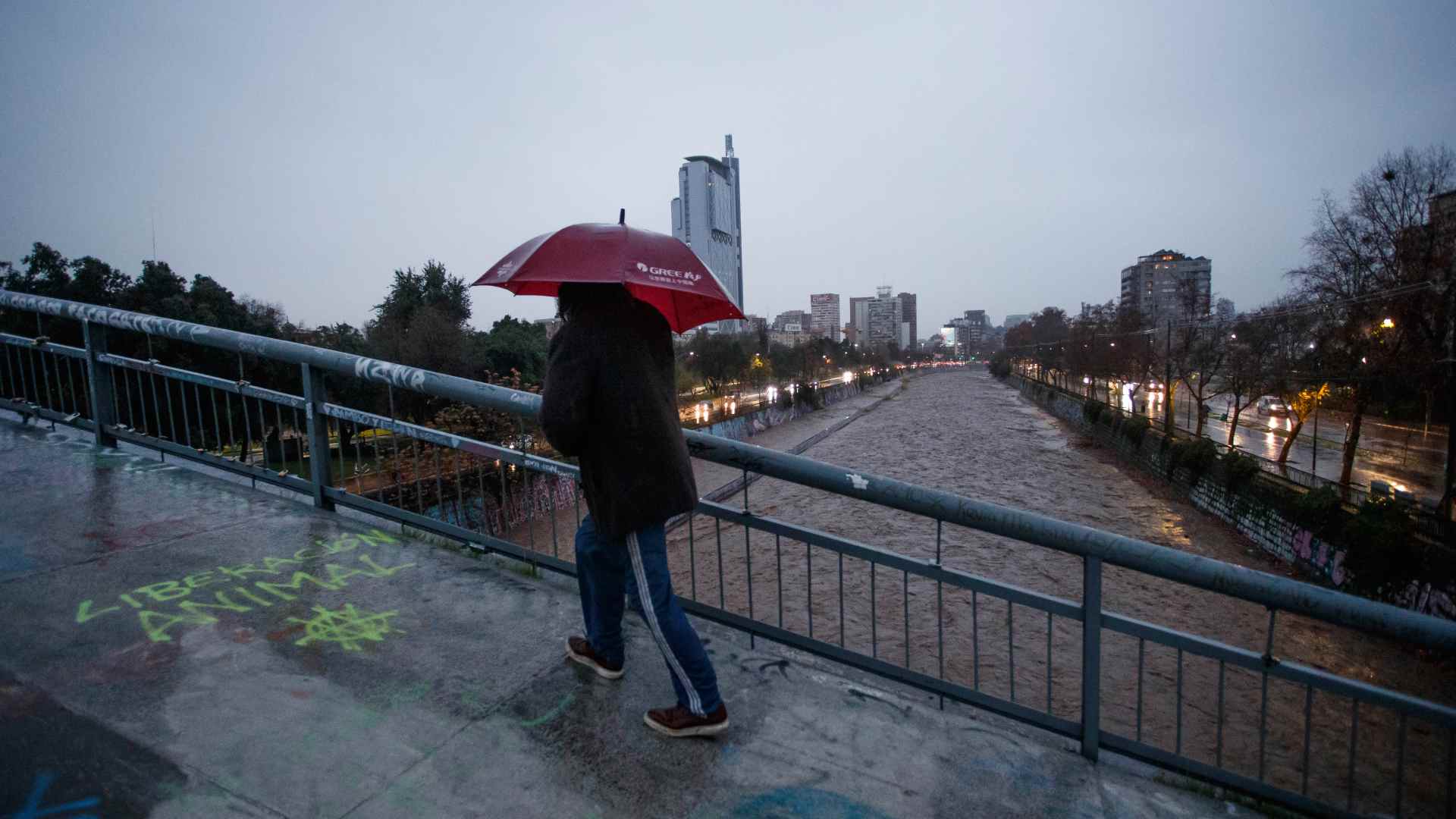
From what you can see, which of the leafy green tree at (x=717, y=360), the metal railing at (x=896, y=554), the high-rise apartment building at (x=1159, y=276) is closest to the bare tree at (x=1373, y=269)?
the metal railing at (x=896, y=554)

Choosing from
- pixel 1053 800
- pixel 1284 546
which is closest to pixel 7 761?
pixel 1053 800

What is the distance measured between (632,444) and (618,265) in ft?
1.91

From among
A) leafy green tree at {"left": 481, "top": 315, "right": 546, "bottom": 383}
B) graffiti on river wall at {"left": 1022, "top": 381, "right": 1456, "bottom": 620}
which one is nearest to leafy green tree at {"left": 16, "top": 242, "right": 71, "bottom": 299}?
leafy green tree at {"left": 481, "top": 315, "right": 546, "bottom": 383}

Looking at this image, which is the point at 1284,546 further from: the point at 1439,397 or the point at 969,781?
the point at 969,781

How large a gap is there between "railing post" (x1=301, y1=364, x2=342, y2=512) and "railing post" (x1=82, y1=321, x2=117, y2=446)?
2.18 metres

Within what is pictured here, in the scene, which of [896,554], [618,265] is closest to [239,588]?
[618,265]

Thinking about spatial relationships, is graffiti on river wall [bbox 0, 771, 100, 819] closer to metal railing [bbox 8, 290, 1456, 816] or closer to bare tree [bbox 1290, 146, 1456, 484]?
metal railing [bbox 8, 290, 1456, 816]

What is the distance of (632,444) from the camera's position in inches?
95.5

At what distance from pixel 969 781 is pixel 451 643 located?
6.99ft

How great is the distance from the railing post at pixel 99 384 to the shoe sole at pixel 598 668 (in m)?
4.79

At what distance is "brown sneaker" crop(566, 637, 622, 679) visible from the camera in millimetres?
2963

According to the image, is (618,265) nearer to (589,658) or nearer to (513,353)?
(589,658)

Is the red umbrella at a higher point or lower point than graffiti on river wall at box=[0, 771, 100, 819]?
higher

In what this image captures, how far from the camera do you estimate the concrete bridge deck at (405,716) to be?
87.5 inches
